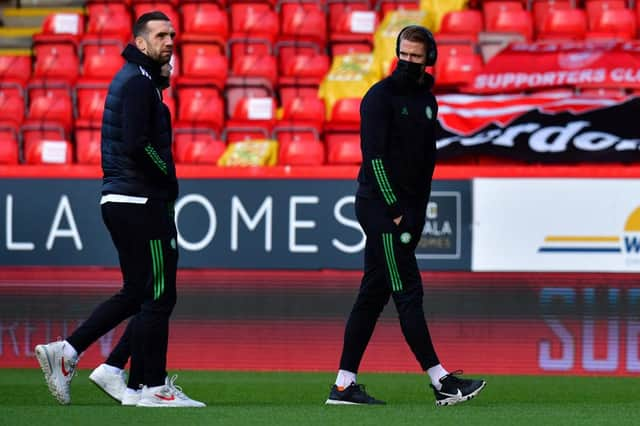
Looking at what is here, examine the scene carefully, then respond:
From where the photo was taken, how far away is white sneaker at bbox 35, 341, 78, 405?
19.7 ft

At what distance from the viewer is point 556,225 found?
8.22 metres

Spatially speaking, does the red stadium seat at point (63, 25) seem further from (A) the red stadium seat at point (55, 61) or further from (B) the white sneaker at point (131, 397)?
(B) the white sneaker at point (131, 397)

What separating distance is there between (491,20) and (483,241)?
4553 mm

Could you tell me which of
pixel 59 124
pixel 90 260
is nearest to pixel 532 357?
pixel 90 260

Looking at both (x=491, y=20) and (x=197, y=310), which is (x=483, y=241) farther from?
(x=491, y=20)

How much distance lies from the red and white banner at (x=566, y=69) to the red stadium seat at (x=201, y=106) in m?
2.56

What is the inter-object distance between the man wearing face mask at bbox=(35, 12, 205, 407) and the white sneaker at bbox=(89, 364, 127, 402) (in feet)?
0.97

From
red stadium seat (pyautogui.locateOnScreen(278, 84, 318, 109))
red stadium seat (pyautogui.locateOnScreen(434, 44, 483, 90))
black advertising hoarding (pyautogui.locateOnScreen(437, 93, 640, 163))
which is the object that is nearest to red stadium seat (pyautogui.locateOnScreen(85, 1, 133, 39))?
red stadium seat (pyautogui.locateOnScreen(278, 84, 318, 109))

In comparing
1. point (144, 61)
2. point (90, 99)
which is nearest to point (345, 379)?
point (144, 61)

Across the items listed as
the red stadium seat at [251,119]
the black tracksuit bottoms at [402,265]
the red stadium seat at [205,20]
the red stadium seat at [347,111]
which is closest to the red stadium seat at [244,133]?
the red stadium seat at [251,119]

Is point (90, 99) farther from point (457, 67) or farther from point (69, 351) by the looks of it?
point (69, 351)

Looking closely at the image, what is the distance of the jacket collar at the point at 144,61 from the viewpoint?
571 cm

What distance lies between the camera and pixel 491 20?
12.3 meters

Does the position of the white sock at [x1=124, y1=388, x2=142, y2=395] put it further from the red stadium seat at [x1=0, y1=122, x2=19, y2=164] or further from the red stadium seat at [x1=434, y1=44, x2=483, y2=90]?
the red stadium seat at [x1=434, y1=44, x2=483, y2=90]
